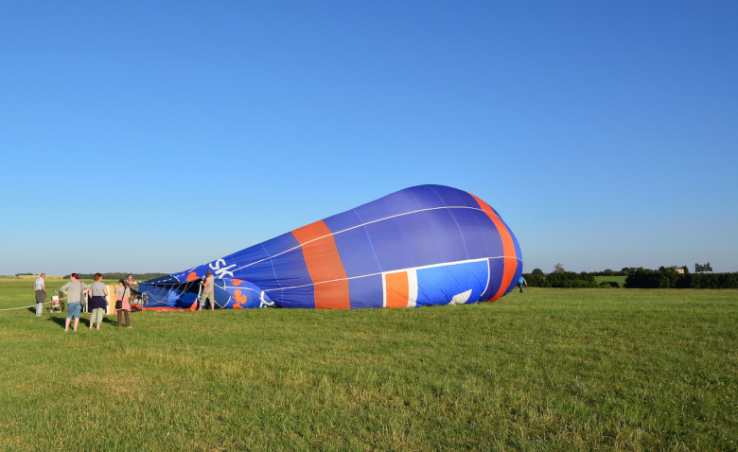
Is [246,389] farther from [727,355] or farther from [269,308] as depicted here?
[269,308]

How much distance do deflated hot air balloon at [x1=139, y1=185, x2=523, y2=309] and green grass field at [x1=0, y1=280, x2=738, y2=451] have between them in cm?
463

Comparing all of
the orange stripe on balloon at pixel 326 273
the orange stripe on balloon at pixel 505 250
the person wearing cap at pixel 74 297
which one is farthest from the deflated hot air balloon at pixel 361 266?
the person wearing cap at pixel 74 297

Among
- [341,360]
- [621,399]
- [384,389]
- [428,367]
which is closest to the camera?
[621,399]

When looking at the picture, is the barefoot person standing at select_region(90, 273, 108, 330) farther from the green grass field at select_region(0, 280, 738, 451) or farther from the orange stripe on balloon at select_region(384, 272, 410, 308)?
the orange stripe on balloon at select_region(384, 272, 410, 308)

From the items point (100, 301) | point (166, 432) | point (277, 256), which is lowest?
point (166, 432)

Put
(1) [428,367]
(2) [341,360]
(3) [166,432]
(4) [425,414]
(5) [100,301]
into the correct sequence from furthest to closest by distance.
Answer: (5) [100,301], (2) [341,360], (1) [428,367], (4) [425,414], (3) [166,432]

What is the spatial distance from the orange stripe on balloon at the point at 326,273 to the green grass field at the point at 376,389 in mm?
4556

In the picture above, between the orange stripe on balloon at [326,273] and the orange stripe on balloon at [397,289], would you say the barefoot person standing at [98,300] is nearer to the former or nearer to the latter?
the orange stripe on balloon at [326,273]

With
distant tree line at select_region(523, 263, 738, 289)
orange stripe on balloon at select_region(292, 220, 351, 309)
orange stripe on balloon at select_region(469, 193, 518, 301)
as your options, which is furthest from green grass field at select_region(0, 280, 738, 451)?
distant tree line at select_region(523, 263, 738, 289)

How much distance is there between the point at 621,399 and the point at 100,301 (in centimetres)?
1050

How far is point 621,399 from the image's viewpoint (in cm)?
526

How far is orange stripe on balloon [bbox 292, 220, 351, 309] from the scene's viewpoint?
49.8 feet

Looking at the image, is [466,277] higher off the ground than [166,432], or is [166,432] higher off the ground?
[466,277]

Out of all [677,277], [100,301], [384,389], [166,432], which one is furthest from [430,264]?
[677,277]
